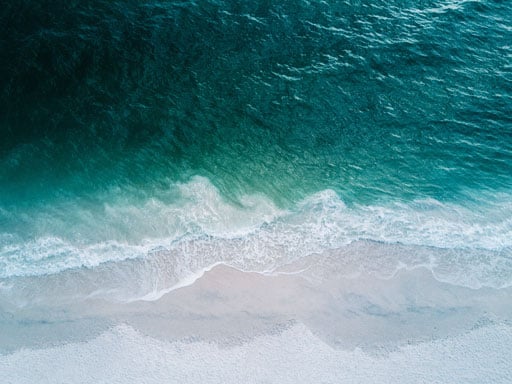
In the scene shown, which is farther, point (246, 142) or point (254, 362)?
point (246, 142)

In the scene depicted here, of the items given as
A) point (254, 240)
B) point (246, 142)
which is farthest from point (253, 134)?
point (254, 240)

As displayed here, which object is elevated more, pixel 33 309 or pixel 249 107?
pixel 249 107

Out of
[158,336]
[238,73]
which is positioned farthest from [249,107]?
[158,336]

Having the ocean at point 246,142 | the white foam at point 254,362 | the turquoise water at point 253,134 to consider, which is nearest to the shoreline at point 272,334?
the white foam at point 254,362

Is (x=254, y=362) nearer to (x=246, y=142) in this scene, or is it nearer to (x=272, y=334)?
(x=272, y=334)

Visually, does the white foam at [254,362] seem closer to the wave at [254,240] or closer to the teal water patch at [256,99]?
the wave at [254,240]

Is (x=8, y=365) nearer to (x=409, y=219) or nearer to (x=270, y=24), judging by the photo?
(x=409, y=219)

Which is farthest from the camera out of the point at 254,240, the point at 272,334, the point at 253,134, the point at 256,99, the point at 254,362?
the point at 256,99
